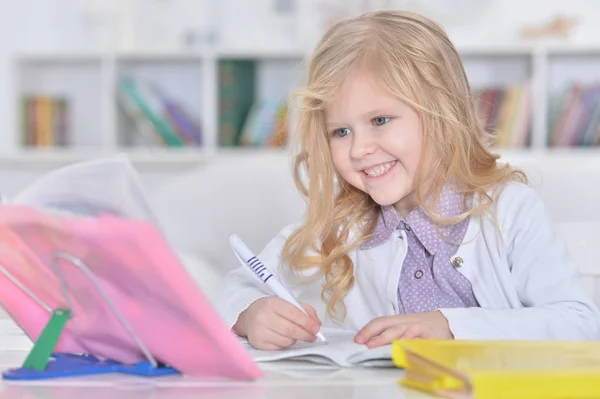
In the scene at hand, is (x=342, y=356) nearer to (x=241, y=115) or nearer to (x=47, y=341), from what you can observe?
(x=47, y=341)

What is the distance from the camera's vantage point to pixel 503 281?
4.03 ft

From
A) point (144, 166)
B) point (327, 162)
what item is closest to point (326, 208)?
point (327, 162)

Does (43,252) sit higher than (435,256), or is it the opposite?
(43,252)

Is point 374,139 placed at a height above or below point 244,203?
above

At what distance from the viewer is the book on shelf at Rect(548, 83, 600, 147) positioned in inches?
118

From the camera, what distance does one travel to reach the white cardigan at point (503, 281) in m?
1.06

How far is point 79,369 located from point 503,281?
0.66m

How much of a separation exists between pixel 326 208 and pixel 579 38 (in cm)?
213

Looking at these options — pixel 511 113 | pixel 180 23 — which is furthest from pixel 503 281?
pixel 180 23

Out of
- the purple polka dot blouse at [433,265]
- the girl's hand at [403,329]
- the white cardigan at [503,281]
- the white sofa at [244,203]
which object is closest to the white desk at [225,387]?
the girl's hand at [403,329]

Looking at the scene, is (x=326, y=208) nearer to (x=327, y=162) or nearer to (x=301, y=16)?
(x=327, y=162)

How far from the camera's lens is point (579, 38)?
3176mm

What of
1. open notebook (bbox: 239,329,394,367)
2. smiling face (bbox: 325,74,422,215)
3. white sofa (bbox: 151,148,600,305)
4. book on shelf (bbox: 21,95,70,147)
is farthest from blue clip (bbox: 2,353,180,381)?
book on shelf (bbox: 21,95,70,147)

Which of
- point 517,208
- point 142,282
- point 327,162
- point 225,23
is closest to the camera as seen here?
point 142,282
